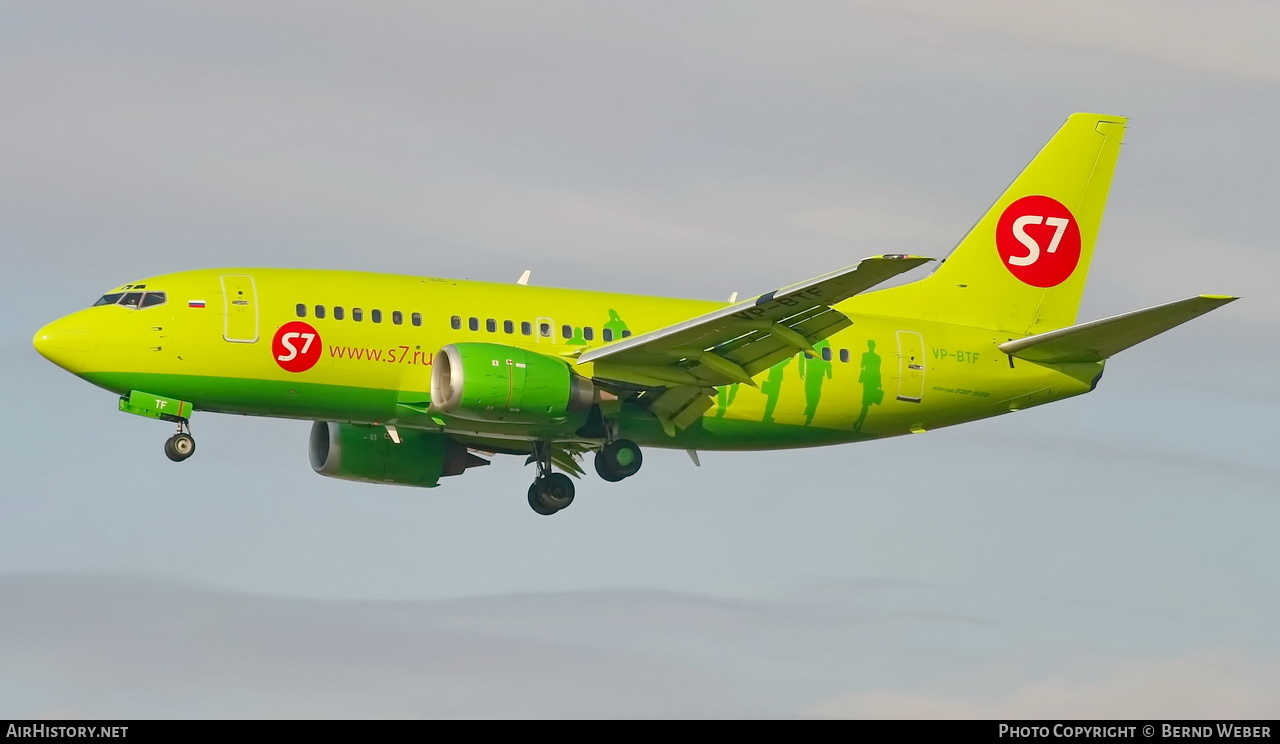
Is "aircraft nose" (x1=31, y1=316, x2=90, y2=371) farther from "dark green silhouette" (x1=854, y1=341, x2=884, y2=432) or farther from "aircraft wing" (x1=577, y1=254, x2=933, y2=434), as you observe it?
"dark green silhouette" (x1=854, y1=341, x2=884, y2=432)

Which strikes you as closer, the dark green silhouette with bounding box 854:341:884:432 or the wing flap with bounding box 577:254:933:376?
the wing flap with bounding box 577:254:933:376

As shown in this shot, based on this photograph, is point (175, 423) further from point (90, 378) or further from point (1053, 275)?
point (1053, 275)

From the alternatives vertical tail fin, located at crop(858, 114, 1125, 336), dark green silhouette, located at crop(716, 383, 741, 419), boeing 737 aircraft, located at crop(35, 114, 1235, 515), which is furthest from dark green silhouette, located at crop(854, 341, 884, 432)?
dark green silhouette, located at crop(716, 383, 741, 419)

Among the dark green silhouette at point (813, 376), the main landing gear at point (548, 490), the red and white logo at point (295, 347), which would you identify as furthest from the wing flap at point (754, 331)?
the red and white logo at point (295, 347)

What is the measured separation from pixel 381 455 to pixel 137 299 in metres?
8.58

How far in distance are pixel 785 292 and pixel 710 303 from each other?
792 cm

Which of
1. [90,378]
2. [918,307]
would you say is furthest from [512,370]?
A: [918,307]

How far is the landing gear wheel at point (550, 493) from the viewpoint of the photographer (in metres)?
50.6

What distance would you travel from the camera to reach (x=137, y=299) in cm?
4506

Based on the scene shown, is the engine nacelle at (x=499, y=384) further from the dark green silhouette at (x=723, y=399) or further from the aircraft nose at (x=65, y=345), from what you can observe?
the aircraft nose at (x=65, y=345)

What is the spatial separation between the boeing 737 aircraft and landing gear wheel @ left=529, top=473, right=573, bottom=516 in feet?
0.16

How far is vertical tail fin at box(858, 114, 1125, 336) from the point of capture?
5231cm
